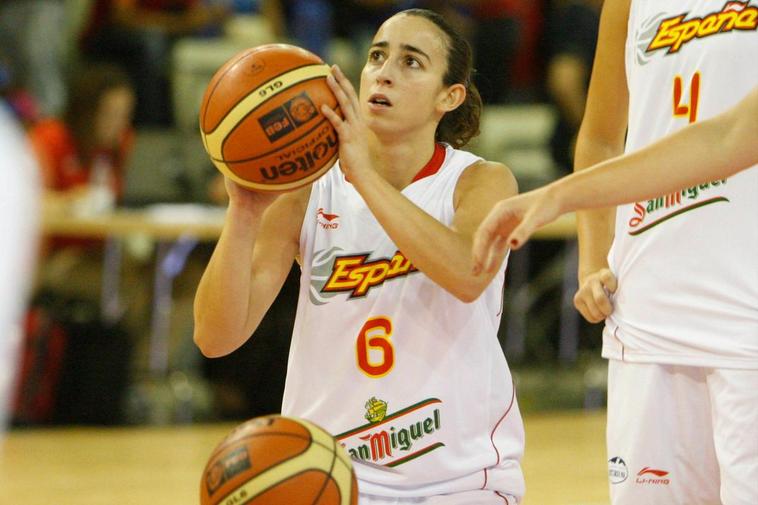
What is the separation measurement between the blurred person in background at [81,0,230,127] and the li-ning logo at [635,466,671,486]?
6.95 m

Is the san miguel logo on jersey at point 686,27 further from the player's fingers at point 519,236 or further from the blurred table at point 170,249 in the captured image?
the blurred table at point 170,249

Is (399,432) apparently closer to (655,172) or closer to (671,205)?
(671,205)

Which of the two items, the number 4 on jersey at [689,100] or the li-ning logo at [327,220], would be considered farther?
the li-ning logo at [327,220]

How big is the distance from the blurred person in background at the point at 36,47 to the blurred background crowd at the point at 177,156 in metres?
0.02

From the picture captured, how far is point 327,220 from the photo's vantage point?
352 centimetres

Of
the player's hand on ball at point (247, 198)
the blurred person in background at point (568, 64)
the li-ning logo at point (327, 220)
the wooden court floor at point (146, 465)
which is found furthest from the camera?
the blurred person in background at point (568, 64)

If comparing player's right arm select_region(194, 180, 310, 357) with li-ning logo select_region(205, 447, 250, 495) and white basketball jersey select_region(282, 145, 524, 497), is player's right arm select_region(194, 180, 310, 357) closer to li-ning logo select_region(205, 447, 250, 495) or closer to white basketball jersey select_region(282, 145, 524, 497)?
white basketball jersey select_region(282, 145, 524, 497)

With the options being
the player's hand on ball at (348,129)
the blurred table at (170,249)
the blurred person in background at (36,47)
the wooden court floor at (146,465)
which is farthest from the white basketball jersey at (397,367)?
the blurred person in background at (36,47)

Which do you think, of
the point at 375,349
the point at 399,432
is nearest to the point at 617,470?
the point at 399,432

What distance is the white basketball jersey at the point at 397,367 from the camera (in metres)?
3.39

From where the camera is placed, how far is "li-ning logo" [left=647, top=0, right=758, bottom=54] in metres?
2.99

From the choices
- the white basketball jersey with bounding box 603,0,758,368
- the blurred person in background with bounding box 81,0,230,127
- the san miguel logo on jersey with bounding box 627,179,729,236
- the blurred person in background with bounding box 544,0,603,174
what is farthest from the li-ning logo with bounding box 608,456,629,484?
the blurred person in background with bounding box 81,0,230,127

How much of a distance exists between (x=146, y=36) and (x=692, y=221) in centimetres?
696

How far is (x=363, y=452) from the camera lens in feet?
11.2
